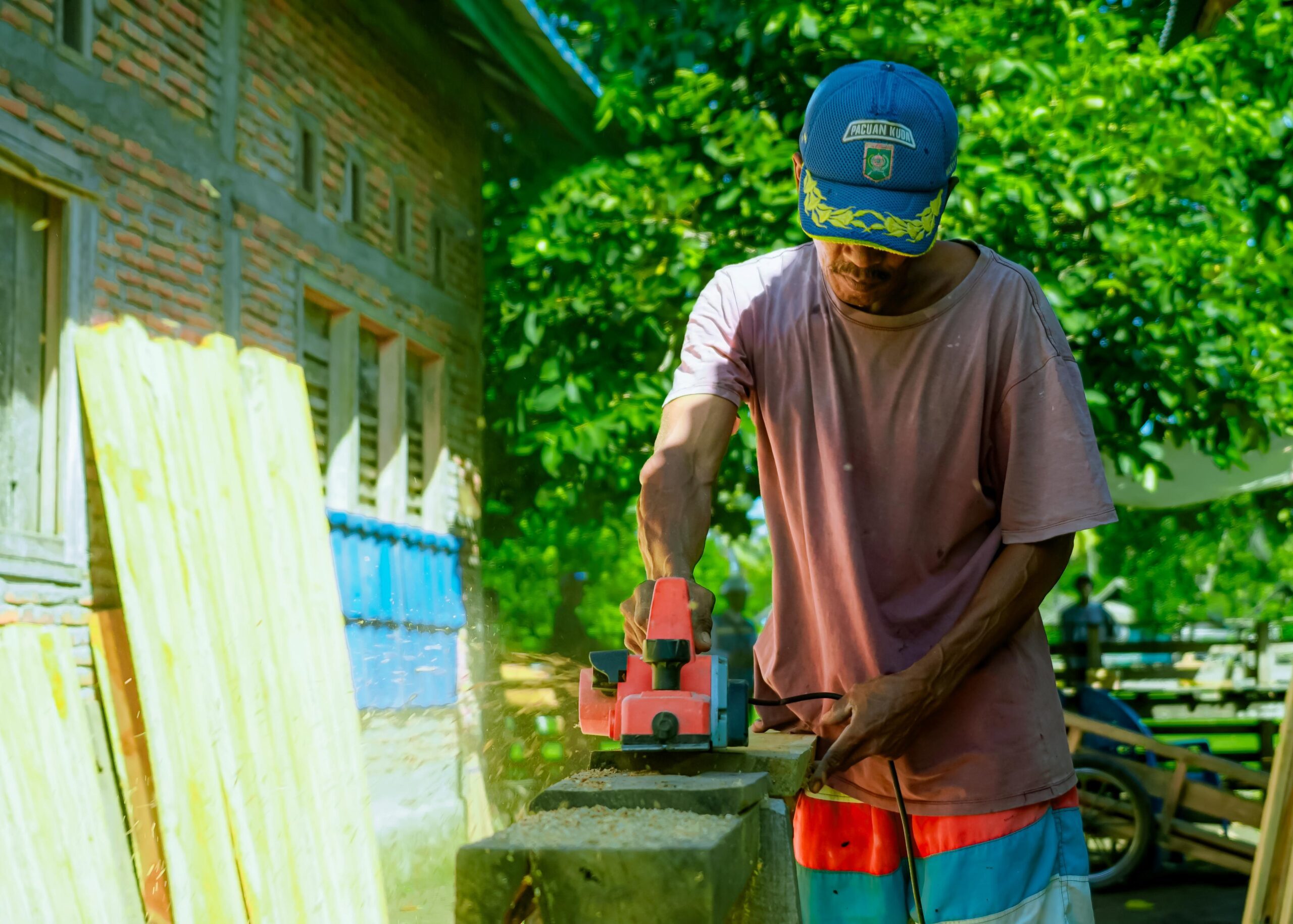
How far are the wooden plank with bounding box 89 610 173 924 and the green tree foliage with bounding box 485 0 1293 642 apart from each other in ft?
9.25

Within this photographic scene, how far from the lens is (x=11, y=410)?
367 centimetres

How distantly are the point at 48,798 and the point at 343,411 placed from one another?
313cm

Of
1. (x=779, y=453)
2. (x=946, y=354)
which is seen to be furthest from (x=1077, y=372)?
(x=779, y=453)

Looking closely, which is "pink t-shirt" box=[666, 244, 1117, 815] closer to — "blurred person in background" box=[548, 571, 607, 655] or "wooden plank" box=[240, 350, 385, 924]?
"wooden plank" box=[240, 350, 385, 924]

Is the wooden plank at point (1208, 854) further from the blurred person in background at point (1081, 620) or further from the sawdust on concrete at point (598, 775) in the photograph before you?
the sawdust on concrete at point (598, 775)

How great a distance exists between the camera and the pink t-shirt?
2043mm

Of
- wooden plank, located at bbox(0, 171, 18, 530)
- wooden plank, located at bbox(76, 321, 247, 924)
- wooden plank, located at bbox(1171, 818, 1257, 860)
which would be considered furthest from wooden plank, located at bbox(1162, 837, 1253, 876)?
wooden plank, located at bbox(0, 171, 18, 530)

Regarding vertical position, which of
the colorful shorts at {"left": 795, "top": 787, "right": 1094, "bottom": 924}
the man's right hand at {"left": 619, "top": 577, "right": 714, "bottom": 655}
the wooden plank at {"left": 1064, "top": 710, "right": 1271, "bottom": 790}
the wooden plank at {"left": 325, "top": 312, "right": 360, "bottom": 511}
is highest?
the wooden plank at {"left": 325, "top": 312, "right": 360, "bottom": 511}

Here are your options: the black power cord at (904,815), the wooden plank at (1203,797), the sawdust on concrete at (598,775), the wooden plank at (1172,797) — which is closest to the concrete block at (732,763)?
the sawdust on concrete at (598,775)

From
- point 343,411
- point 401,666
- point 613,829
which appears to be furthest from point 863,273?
point 401,666

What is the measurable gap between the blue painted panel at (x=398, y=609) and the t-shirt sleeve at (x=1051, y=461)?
420 centimetres

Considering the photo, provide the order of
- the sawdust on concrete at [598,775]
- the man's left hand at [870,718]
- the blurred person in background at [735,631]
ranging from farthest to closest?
1. the blurred person in background at [735,631]
2. the man's left hand at [870,718]
3. the sawdust on concrete at [598,775]

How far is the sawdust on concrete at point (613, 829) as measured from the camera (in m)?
1.23

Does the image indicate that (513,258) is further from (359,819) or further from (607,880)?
(607,880)
